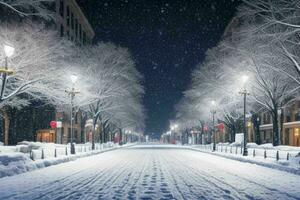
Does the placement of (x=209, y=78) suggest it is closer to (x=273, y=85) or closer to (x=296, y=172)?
(x=273, y=85)

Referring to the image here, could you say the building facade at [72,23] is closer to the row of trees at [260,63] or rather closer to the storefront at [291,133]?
the row of trees at [260,63]

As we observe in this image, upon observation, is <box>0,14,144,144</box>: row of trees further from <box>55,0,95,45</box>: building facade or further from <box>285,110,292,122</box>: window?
<box>285,110,292,122</box>: window

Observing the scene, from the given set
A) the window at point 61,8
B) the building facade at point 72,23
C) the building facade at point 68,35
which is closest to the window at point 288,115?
the building facade at point 68,35

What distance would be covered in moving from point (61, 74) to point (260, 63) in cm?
1551

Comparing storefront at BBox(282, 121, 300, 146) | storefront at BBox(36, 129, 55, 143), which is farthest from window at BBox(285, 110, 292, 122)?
storefront at BBox(36, 129, 55, 143)

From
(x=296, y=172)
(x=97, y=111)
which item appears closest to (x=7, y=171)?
(x=296, y=172)

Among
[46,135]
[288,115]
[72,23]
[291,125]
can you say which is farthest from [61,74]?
[72,23]

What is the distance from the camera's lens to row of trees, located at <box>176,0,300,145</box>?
22.2m

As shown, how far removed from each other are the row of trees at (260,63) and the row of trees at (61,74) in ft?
37.1

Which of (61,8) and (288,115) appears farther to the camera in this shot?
(61,8)

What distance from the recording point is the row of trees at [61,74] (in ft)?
98.0

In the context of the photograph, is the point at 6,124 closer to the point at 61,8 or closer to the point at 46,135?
the point at 46,135

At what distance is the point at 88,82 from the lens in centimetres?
5184

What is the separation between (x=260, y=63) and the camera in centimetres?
3366
